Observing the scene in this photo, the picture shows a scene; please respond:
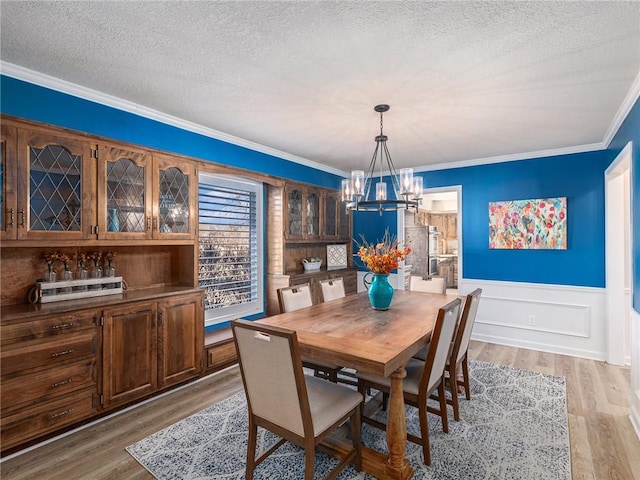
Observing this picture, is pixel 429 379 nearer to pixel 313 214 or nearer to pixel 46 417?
pixel 46 417

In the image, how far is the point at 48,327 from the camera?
229 cm

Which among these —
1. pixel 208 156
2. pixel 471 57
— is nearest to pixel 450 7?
pixel 471 57

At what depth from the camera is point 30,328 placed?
7.27ft

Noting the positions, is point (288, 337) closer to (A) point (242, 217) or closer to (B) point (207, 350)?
(B) point (207, 350)

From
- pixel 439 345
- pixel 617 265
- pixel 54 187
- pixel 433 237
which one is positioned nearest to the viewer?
pixel 439 345

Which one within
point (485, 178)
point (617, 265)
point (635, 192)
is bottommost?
point (617, 265)

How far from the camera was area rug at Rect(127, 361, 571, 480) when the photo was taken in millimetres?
2055

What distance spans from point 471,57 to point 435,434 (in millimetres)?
2580

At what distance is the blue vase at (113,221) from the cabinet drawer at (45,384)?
40.5 inches

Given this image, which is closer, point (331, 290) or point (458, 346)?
point (458, 346)

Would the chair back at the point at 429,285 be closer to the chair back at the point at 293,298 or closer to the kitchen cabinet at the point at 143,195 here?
the chair back at the point at 293,298

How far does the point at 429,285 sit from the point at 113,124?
11.6 feet

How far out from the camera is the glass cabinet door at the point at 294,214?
4.58m

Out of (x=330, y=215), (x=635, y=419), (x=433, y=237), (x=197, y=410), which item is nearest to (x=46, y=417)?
(x=197, y=410)
